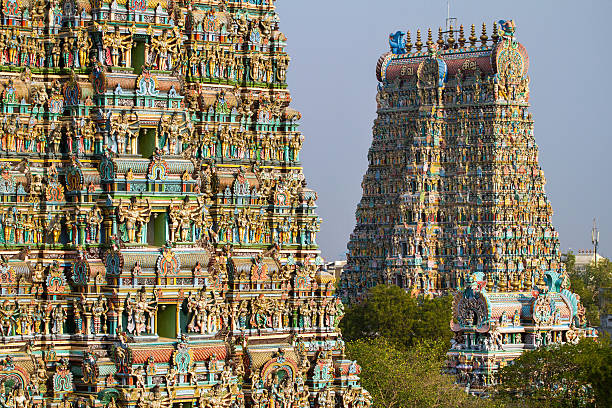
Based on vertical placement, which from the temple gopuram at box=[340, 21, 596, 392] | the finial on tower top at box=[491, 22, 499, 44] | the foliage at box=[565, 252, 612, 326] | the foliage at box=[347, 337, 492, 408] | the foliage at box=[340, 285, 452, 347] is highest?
the finial on tower top at box=[491, 22, 499, 44]

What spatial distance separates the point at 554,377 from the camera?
10094cm

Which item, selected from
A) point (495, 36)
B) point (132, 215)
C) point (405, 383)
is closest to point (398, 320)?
point (495, 36)

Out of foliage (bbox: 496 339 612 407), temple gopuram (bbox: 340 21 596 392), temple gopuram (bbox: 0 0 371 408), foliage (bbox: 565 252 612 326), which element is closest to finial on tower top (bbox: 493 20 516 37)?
temple gopuram (bbox: 340 21 596 392)

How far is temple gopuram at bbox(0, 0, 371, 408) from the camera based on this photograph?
234 feet

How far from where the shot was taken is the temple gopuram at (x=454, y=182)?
152125 millimetres

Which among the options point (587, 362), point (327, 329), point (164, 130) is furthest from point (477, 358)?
point (164, 130)

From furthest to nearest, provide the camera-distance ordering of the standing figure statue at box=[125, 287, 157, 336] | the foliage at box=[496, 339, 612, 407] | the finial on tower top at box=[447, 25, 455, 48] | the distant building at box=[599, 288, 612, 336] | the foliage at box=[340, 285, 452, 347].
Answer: the distant building at box=[599, 288, 612, 336] < the finial on tower top at box=[447, 25, 455, 48] < the foliage at box=[340, 285, 452, 347] < the foliage at box=[496, 339, 612, 407] < the standing figure statue at box=[125, 287, 157, 336]

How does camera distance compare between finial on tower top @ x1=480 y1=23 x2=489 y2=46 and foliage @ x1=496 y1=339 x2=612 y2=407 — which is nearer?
foliage @ x1=496 y1=339 x2=612 y2=407

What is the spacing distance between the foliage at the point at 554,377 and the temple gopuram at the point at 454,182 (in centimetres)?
4589

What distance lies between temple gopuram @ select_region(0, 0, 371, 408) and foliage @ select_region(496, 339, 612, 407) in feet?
65.2

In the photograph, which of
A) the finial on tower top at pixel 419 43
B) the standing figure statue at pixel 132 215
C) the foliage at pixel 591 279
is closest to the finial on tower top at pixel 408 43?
the finial on tower top at pixel 419 43

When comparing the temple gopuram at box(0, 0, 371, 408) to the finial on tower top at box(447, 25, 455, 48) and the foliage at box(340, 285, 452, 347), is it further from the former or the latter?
the finial on tower top at box(447, 25, 455, 48)

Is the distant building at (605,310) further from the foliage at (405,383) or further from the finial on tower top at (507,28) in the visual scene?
the foliage at (405,383)

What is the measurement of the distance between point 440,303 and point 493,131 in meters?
18.0
